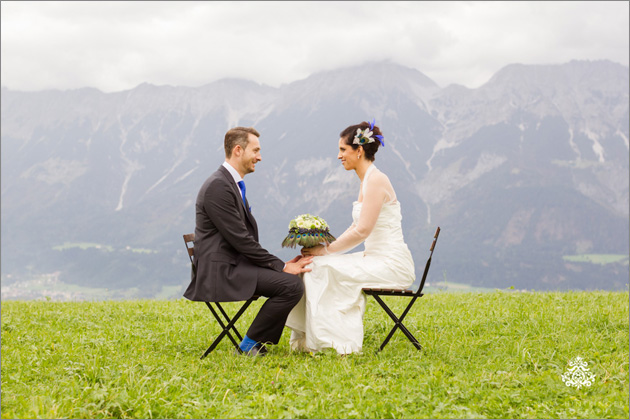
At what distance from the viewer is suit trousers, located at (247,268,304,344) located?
21.0 feet

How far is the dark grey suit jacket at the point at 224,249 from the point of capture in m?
6.27

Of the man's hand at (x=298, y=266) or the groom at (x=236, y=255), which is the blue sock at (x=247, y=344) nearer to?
the groom at (x=236, y=255)

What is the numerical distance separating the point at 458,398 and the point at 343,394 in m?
0.96

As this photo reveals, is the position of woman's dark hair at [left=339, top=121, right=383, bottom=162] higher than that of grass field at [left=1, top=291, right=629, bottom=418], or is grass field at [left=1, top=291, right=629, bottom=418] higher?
woman's dark hair at [left=339, top=121, right=383, bottom=162]

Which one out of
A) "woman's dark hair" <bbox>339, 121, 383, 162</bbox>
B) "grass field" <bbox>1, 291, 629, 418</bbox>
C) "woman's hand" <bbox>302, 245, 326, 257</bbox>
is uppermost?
"woman's dark hair" <bbox>339, 121, 383, 162</bbox>

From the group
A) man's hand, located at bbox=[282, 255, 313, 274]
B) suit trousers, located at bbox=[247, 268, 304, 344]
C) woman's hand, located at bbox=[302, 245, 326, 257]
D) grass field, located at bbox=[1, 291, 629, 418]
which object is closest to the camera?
grass field, located at bbox=[1, 291, 629, 418]

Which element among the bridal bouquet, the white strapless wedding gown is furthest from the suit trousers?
the bridal bouquet

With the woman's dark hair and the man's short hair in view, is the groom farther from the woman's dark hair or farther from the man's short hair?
the woman's dark hair

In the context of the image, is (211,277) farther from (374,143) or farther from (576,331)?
(576,331)

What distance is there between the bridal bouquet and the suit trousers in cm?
37

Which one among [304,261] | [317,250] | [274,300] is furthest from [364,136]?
[274,300]

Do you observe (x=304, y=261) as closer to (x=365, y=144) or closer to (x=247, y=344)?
(x=247, y=344)

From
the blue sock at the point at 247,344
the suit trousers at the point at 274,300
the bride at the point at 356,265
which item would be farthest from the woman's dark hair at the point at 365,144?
the blue sock at the point at 247,344

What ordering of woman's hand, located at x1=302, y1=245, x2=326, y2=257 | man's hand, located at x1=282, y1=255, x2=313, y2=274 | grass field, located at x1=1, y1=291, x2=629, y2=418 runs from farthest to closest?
woman's hand, located at x1=302, y1=245, x2=326, y2=257
man's hand, located at x1=282, y1=255, x2=313, y2=274
grass field, located at x1=1, y1=291, x2=629, y2=418
